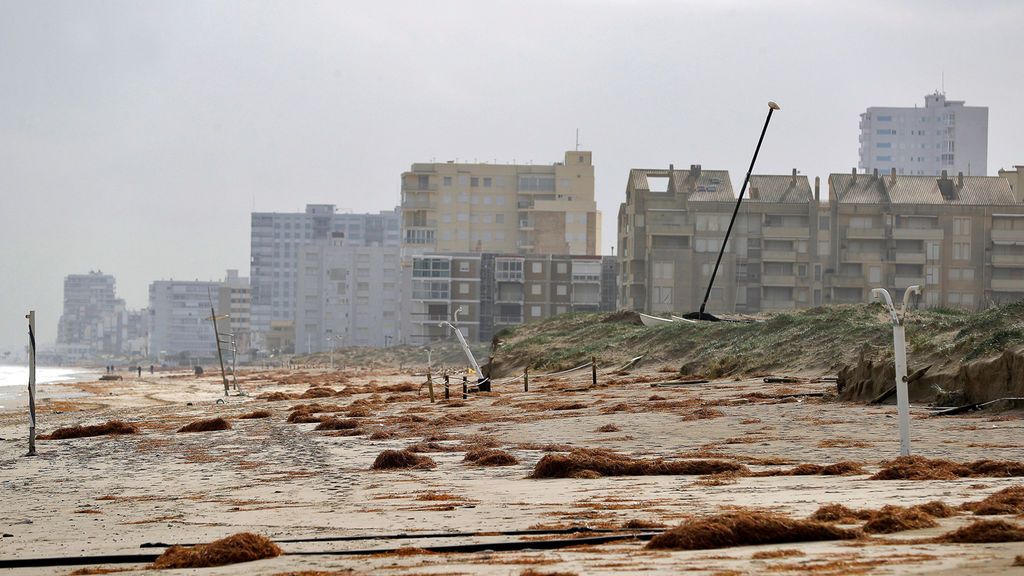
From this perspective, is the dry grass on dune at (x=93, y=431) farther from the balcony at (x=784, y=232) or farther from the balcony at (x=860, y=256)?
the balcony at (x=860, y=256)

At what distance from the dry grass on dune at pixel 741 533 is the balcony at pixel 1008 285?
115 metres

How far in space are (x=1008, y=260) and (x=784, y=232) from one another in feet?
64.8

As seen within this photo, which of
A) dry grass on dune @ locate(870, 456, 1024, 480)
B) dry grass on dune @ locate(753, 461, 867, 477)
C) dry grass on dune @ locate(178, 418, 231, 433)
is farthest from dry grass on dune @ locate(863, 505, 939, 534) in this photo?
dry grass on dune @ locate(178, 418, 231, 433)

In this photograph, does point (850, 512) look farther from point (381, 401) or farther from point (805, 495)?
point (381, 401)

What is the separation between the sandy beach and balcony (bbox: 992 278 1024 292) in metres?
94.0

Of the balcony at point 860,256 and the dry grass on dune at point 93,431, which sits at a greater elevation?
the balcony at point 860,256

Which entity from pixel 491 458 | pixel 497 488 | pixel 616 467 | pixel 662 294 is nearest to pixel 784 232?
pixel 662 294

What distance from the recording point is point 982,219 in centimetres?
11969

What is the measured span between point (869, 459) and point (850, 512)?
20.9 feet

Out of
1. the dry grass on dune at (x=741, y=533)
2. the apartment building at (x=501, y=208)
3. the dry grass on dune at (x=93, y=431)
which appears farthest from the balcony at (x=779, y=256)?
the dry grass on dune at (x=741, y=533)

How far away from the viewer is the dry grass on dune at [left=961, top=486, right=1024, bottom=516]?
10.9 m

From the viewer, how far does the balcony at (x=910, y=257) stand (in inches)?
4692

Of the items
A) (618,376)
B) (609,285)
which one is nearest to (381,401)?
(618,376)

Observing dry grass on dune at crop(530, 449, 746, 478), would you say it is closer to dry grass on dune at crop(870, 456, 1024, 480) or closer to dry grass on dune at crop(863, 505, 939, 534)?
dry grass on dune at crop(870, 456, 1024, 480)
